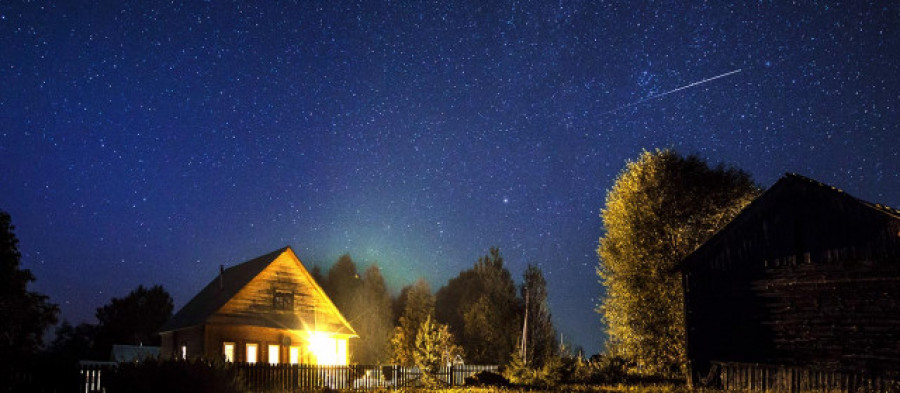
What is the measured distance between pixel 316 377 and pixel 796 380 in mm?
18654

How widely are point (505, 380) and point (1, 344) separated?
1904 centimetres

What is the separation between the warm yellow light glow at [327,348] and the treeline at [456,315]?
458cm

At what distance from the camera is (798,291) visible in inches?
951

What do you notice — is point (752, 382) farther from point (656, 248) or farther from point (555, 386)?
point (656, 248)

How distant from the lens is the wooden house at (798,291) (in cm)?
2244

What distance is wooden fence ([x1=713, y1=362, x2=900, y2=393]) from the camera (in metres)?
21.9

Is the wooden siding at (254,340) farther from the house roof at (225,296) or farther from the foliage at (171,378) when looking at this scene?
the foliage at (171,378)

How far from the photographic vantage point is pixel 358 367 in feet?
108

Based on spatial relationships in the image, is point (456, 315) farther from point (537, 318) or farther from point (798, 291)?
point (798, 291)

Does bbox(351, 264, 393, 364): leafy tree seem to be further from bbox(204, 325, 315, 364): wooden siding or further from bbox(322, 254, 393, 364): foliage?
bbox(204, 325, 315, 364): wooden siding

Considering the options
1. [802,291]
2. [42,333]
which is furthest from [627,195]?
[42,333]

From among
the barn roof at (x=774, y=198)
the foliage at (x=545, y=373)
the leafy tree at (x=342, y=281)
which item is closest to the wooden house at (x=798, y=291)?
the barn roof at (x=774, y=198)

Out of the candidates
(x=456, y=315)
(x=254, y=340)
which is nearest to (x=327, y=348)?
(x=254, y=340)

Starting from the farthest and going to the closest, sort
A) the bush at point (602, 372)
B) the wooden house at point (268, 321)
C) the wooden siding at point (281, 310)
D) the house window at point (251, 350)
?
the wooden siding at point (281, 310)
the house window at point (251, 350)
the wooden house at point (268, 321)
the bush at point (602, 372)
